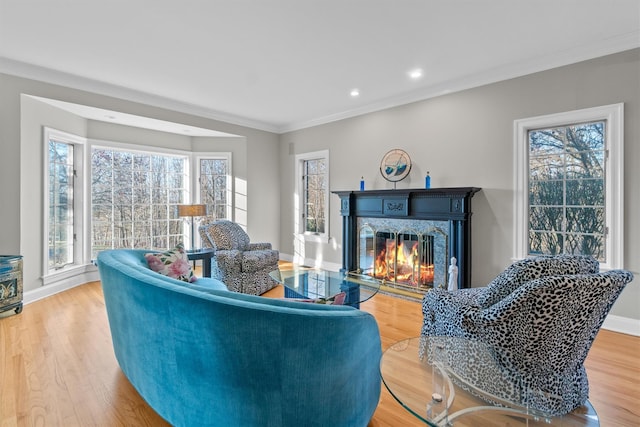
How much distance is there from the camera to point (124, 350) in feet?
6.61

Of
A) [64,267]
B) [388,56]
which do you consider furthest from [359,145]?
[64,267]

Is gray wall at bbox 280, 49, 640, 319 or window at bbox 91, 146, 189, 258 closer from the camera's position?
gray wall at bbox 280, 49, 640, 319

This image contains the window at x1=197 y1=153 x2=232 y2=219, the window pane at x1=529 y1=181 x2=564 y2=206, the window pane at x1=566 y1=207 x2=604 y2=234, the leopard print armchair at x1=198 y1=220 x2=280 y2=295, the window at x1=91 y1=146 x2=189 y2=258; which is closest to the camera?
the window pane at x1=566 y1=207 x2=604 y2=234

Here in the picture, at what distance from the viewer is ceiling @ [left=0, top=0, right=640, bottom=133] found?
2.56 m

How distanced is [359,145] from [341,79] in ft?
4.56

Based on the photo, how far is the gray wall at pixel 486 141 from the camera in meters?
3.02

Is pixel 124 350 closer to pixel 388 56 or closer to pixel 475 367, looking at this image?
pixel 475 367

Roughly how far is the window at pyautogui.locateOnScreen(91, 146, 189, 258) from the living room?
37cm

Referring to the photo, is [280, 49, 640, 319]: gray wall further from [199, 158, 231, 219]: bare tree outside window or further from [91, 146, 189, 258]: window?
[91, 146, 189, 258]: window

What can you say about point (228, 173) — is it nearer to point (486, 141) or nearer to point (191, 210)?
point (191, 210)

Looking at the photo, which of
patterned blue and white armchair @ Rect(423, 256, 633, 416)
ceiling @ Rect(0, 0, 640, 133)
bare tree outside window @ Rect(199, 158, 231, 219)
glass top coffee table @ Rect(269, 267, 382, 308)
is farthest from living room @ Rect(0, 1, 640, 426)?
patterned blue and white armchair @ Rect(423, 256, 633, 416)

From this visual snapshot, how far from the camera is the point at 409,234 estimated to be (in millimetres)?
4480

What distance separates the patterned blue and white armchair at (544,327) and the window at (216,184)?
16.4 feet

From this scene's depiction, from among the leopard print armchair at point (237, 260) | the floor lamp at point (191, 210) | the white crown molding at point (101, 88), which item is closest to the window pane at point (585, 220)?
the leopard print armchair at point (237, 260)
